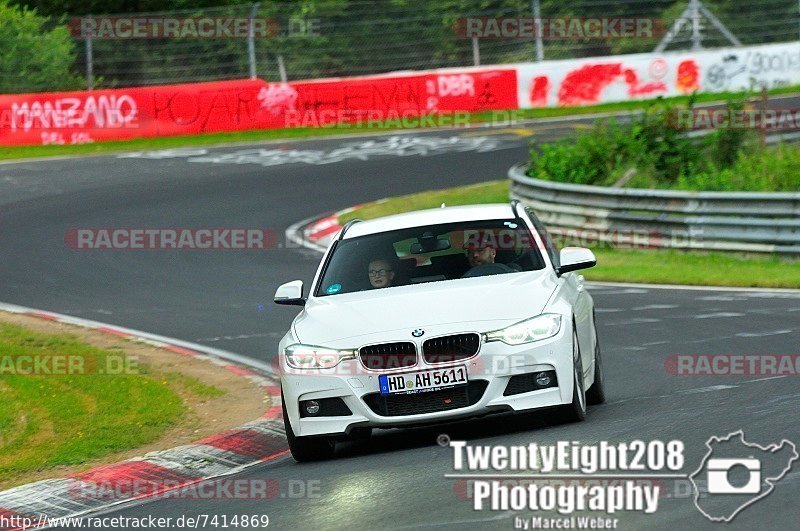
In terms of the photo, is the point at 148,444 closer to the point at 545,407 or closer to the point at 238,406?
the point at 238,406

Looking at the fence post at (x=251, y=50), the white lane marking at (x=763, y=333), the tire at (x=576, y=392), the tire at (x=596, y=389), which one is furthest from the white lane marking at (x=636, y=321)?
the fence post at (x=251, y=50)

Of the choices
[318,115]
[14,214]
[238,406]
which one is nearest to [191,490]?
[238,406]

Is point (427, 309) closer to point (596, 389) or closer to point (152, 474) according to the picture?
point (596, 389)

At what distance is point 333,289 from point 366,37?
27071 millimetres

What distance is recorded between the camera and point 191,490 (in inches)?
347

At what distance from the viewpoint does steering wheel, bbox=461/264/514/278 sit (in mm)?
10117

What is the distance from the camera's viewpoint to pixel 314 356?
923cm

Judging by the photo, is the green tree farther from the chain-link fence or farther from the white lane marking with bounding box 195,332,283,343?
the white lane marking with bounding box 195,332,283,343

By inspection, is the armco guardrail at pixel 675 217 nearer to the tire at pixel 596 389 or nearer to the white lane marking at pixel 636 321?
the white lane marking at pixel 636 321

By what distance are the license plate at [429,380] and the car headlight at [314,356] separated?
1.10ft

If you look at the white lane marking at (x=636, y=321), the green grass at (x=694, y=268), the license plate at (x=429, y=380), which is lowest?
the green grass at (x=694, y=268)

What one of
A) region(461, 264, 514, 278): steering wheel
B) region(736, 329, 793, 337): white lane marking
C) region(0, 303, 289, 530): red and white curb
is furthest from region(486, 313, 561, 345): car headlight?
region(736, 329, 793, 337): white lane marking

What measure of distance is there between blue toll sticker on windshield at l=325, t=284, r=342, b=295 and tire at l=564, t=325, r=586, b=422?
1.74m

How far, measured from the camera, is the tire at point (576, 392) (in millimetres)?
9180
